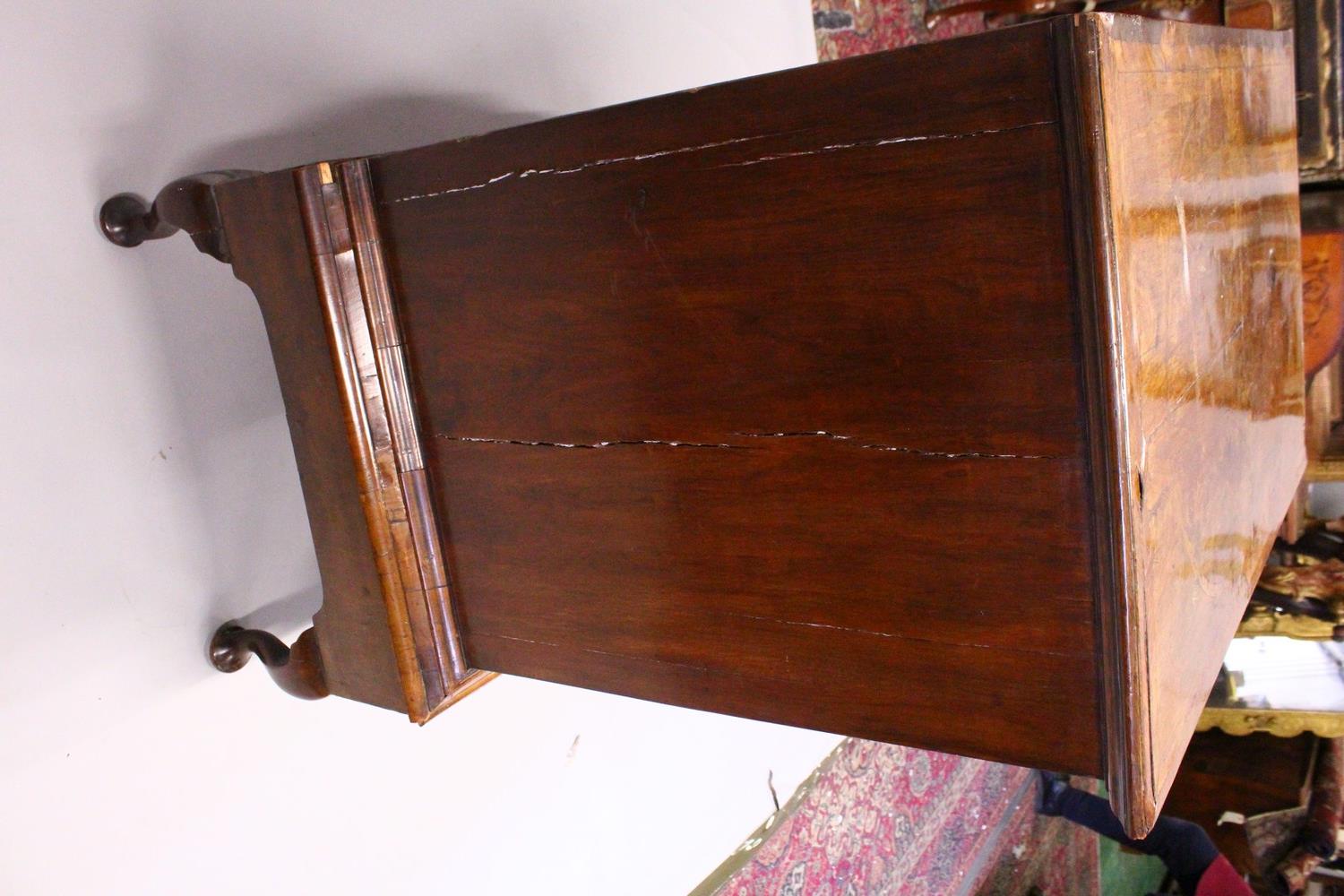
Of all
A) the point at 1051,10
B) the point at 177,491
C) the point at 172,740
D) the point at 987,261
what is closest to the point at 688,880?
the point at 172,740

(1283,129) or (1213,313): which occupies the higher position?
(1283,129)

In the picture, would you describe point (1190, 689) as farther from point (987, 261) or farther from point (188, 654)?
point (188, 654)

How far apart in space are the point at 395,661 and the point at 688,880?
114 cm

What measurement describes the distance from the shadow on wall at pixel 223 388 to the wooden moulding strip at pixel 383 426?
0.27 m

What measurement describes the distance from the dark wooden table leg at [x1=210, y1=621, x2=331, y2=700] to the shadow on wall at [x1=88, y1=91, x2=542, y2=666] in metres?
0.03

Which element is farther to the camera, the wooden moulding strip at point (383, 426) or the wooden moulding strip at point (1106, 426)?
the wooden moulding strip at point (383, 426)

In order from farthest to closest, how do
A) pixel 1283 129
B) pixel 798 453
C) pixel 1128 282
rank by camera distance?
pixel 1283 129, pixel 798 453, pixel 1128 282

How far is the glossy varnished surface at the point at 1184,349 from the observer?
0.71 metres

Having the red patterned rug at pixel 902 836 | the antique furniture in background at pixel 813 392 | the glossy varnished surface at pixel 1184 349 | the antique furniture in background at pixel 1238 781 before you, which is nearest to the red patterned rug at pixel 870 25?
the glossy varnished surface at pixel 1184 349

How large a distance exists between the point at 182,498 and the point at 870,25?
83.0 inches

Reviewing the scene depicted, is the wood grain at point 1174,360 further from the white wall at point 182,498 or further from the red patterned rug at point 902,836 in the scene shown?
the red patterned rug at point 902,836

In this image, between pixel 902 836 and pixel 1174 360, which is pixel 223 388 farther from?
pixel 902 836

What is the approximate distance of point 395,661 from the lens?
105 centimetres

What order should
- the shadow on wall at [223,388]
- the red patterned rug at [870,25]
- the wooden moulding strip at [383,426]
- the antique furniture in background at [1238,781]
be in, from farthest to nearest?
the antique furniture in background at [1238,781]
the red patterned rug at [870,25]
the shadow on wall at [223,388]
the wooden moulding strip at [383,426]
